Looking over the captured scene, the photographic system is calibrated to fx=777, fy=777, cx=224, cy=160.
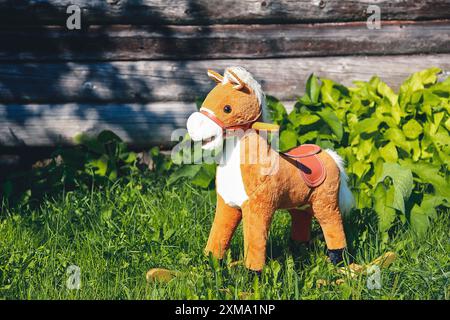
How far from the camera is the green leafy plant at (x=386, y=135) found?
4.52 m

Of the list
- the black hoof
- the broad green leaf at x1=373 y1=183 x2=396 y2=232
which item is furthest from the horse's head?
the broad green leaf at x1=373 y1=183 x2=396 y2=232

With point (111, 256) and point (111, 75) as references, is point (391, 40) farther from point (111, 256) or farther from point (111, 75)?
point (111, 256)

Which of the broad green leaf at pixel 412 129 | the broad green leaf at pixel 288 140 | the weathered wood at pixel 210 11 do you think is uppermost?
the weathered wood at pixel 210 11

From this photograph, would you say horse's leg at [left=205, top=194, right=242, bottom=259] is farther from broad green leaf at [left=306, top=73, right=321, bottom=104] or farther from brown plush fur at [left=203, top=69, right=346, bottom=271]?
broad green leaf at [left=306, top=73, right=321, bottom=104]

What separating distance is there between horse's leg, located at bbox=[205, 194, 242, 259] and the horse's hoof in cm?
22

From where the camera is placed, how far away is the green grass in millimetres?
3598

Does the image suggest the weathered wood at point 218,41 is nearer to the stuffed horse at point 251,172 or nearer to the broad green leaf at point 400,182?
the broad green leaf at point 400,182

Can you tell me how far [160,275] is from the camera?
12.2 ft

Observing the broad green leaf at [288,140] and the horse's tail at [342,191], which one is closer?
the horse's tail at [342,191]

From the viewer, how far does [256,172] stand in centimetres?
354

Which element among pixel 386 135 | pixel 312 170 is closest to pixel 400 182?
pixel 386 135

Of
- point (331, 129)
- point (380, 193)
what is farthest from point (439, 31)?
point (380, 193)

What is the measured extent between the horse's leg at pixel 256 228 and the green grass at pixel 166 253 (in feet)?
0.22

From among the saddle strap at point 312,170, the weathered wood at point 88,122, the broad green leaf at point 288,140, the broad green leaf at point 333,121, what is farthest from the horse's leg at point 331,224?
the weathered wood at point 88,122
